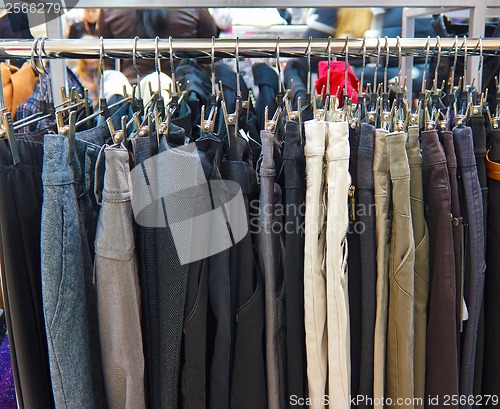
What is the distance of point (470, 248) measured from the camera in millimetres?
667

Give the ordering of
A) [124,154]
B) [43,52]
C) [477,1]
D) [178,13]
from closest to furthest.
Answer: [124,154] < [43,52] < [477,1] < [178,13]

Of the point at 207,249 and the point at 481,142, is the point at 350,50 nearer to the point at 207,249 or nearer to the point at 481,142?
the point at 481,142

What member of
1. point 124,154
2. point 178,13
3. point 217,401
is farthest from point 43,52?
point 178,13

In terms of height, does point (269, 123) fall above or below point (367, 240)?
above

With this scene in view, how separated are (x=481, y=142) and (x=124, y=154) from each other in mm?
512

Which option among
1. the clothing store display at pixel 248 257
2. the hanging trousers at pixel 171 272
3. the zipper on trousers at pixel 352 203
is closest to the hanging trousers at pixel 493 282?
the clothing store display at pixel 248 257

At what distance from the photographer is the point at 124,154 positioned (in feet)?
1.89

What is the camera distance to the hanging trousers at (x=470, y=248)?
2.13 feet

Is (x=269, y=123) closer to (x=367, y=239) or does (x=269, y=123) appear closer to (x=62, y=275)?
(x=367, y=239)

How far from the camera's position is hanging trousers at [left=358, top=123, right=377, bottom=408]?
0.63 m

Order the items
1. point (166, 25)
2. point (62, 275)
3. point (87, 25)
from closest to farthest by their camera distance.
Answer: point (62, 275)
point (166, 25)
point (87, 25)

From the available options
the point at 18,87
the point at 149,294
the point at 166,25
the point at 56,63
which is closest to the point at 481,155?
the point at 149,294

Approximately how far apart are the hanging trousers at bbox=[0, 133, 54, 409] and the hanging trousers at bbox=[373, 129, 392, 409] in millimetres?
475

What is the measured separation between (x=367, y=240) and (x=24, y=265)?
1.55ft
